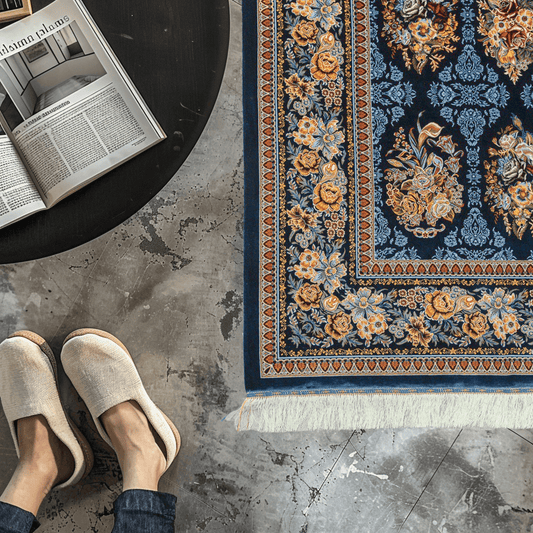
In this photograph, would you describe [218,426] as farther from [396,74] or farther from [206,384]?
[396,74]

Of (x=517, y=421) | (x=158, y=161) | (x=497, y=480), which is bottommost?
(x=497, y=480)

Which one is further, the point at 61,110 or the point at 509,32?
the point at 509,32

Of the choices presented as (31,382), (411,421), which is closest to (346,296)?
(411,421)

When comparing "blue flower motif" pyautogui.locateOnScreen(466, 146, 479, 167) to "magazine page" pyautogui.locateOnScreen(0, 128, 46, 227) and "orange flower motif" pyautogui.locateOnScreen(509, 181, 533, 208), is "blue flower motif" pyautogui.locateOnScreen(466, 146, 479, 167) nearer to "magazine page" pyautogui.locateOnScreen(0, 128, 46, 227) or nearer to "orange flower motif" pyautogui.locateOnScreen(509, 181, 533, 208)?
"orange flower motif" pyautogui.locateOnScreen(509, 181, 533, 208)

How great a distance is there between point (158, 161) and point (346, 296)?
1.55ft

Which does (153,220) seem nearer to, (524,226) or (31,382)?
(31,382)

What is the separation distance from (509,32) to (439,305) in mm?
617

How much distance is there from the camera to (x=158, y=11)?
816mm

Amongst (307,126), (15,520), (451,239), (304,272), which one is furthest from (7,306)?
(451,239)

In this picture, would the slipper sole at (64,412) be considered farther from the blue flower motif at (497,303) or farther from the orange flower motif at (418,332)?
the blue flower motif at (497,303)

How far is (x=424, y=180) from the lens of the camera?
2.90ft

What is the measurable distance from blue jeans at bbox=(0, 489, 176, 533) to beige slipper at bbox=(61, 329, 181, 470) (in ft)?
0.25

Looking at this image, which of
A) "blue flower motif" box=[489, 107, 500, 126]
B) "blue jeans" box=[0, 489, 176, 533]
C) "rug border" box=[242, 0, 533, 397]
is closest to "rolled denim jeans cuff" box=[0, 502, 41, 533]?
"blue jeans" box=[0, 489, 176, 533]

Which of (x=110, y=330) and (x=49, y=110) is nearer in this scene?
(x=49, y=110)
